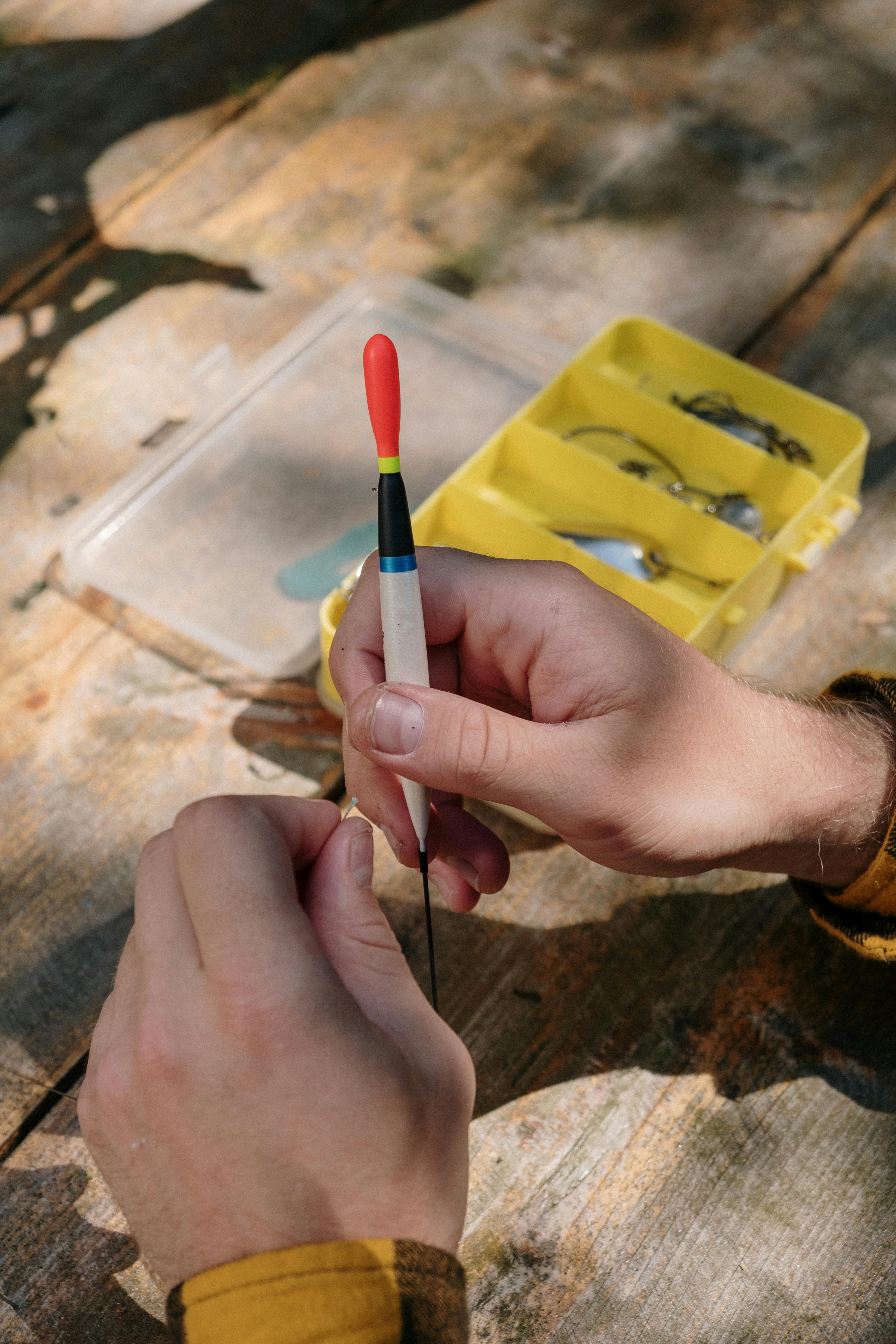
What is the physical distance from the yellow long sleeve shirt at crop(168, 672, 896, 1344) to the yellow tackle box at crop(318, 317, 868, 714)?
0.57 m

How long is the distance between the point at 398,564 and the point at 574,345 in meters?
0.73

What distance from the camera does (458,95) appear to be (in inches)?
64.8

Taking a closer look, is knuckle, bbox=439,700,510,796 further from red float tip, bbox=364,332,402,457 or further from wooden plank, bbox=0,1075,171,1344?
wooden plank, bbox=0,1075,171,1344

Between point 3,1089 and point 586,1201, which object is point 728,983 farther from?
point 3,1089

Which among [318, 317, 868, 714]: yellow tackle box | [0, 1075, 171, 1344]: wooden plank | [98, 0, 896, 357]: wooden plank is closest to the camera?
[0, 1075, 171, 1344]: wooden plank

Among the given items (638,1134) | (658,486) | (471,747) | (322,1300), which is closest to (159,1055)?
(322,1300)

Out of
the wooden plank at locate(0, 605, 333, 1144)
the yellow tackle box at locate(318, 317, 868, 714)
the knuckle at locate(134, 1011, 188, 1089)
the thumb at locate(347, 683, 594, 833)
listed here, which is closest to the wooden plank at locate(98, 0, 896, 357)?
the yellow tackle box at locate(318, 317, 868, 714)

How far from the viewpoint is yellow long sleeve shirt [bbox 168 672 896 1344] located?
0.57 meters

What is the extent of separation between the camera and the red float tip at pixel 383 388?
77 cm

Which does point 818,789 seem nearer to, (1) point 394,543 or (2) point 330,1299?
(1) point 394,543

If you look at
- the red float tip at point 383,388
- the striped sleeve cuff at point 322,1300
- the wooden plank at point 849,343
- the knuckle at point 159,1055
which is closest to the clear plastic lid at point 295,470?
the wooden plank at point 849,343

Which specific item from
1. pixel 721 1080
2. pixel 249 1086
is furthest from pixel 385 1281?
pixel 721 1080

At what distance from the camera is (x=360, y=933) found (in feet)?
2.33

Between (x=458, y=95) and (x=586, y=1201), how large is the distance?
155 centimetres
